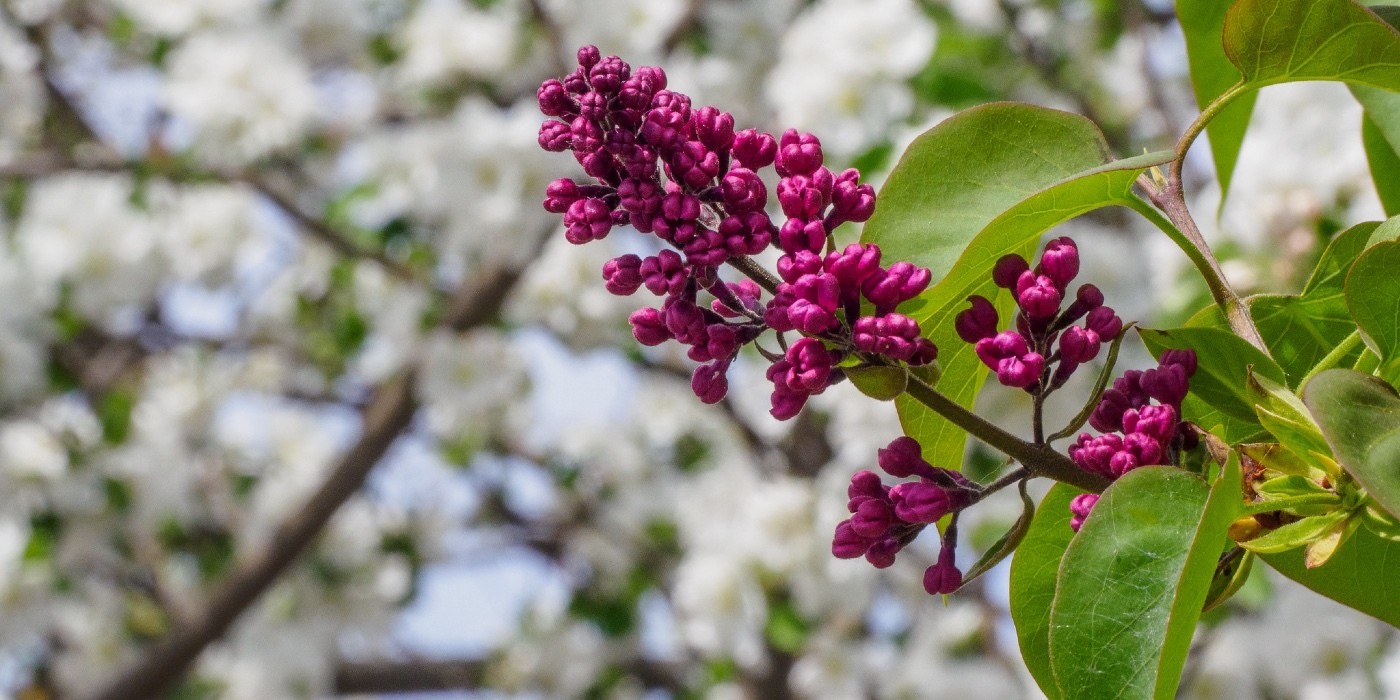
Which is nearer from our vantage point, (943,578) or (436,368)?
(943,578)

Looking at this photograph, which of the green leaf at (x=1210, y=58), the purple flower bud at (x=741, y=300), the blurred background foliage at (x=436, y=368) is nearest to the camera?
the purple flower bud at (x=741, y=300)

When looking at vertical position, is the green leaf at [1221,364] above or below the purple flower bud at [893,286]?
below

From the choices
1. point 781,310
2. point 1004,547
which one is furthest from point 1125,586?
point 781,310

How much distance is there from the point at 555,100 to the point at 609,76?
1.1 inches

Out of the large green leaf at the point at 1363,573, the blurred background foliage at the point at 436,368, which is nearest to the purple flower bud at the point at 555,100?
the large green leaf at the point at 1363,573

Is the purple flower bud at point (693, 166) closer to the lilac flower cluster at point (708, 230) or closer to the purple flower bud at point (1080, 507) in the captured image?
the lilac flower cluster at point (708, 230)

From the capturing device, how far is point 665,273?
45cm

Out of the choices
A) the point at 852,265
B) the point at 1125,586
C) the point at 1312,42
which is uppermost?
the point at 1312,42

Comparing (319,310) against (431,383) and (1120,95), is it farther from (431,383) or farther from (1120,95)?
(1120,95)

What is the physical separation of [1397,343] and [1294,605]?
159cm

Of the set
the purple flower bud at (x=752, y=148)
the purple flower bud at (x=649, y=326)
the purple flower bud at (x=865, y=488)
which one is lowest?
the purple flower bud at (x=865, y=488)

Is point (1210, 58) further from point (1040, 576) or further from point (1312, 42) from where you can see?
point (1040, 576)

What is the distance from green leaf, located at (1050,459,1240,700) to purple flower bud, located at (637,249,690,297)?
0.53ft

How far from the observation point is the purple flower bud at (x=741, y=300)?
0.47 metres
